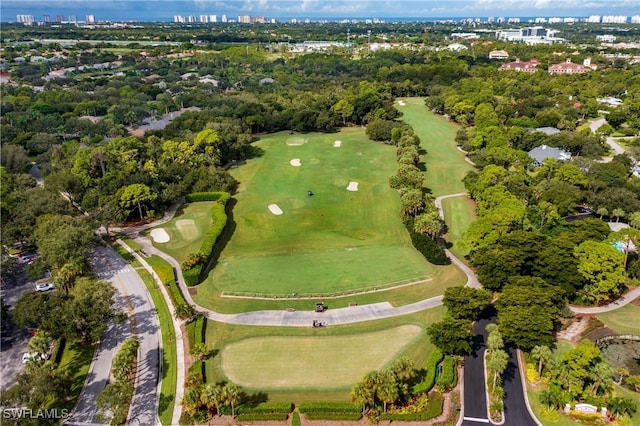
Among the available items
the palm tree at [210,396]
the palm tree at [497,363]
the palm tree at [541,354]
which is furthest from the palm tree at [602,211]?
the palm tree at [210,396]

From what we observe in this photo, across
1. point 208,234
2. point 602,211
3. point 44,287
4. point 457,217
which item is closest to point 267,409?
point 208,234

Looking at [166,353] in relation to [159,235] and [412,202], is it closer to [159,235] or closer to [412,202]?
[159,235]

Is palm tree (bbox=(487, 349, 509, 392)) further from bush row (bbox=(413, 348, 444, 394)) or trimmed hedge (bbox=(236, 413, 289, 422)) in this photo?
trimmed hedge (bbox=(236, 413, 289, 422))

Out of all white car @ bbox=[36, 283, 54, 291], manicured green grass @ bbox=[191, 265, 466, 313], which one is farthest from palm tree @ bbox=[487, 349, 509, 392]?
white car @ bbox=[36, 283, 54, 291]

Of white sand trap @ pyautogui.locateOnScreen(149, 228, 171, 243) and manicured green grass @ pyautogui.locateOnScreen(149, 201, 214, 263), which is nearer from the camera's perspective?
manicured green grass @ pyautogui.locateOnScreen(149, 201, 214, 263)

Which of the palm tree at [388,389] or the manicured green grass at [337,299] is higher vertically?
the palm tree at [388,389]

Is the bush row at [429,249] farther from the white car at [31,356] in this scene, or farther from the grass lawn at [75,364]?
the white car at [31,356]

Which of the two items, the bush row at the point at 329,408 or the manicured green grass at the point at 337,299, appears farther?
the manicured green grass at the point at 337,299
